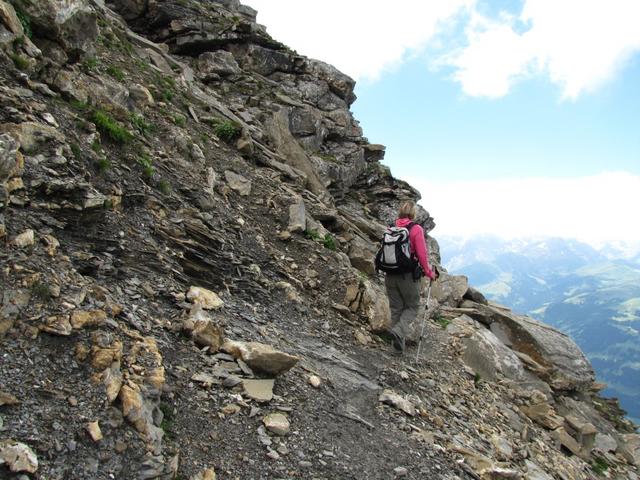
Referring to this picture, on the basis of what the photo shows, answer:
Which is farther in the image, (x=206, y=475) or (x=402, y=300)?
(x=402, y=300)

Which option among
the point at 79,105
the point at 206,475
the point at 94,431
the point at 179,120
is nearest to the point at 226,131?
the point at 179,120

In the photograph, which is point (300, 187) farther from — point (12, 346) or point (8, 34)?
point (12, 346)

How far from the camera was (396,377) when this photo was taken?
10633 mm

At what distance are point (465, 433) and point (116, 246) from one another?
8878mm

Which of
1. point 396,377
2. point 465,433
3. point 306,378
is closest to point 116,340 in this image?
point 306,378

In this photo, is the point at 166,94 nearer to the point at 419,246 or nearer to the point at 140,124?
the point at 140,124

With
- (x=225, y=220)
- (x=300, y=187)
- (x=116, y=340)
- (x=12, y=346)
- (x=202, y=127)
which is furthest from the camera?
(x=300, y=187)

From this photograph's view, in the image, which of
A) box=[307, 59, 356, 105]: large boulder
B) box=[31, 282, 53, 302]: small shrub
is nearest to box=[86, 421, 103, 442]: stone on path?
box=[31, 282, 53, 302]: small shrub

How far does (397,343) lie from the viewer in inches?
488

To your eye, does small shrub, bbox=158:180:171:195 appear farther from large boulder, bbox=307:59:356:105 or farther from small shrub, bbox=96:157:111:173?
large boulder, bbox=307:59:356:105

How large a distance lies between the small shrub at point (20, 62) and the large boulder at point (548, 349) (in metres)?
19.4

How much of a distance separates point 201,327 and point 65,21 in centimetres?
1031

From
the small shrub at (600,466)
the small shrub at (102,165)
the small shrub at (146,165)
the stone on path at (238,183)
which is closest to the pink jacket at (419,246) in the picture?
the stone on path at (238,183)

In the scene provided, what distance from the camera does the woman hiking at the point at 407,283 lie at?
11.4 m
